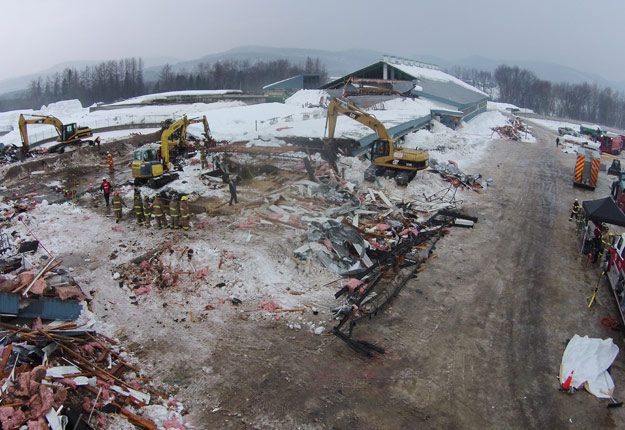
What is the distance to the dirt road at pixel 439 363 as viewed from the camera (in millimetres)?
7105

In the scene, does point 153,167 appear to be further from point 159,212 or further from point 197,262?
point 197,262

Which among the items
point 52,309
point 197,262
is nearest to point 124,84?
point 197,262

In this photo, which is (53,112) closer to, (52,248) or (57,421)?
(52,248)

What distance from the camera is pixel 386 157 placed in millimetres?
20641

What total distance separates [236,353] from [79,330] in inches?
128

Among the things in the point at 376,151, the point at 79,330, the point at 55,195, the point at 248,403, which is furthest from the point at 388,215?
the point at 55,195

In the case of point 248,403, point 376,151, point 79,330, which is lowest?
point 248,403

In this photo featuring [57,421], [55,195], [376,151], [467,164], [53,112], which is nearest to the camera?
[57,421]

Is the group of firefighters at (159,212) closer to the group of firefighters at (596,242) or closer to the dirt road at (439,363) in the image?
the dirt road at (439,363)

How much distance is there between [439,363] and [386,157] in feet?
45.0

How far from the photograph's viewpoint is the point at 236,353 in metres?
8.55

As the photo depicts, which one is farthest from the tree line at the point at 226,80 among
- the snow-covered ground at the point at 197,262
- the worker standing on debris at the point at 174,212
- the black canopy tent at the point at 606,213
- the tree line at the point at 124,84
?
the black canopy tent at the point at 606,213

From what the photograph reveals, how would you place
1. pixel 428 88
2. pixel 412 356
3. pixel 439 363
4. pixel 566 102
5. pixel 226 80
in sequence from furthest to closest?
pixel 226 80
pixel 566 102
pixel 428 88
pixel 412 356
pixel 439 363

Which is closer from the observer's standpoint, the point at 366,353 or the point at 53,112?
the point at 366,353
